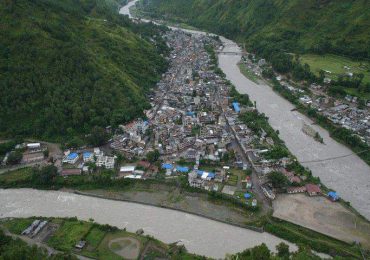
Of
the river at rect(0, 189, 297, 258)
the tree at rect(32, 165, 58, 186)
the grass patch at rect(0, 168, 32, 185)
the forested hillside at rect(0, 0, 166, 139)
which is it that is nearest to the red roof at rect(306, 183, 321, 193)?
the river at rect(0, 189, 297, 258)

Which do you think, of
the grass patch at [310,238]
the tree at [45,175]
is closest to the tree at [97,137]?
the tree at [45,175]

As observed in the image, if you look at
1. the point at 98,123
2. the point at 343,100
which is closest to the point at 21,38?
the point at 98,123

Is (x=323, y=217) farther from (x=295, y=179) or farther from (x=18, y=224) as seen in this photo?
(x=18, y=224)

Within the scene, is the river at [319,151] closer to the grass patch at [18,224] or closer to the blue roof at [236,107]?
the blue roof at [236,107]

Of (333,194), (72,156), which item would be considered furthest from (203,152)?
(72,156)

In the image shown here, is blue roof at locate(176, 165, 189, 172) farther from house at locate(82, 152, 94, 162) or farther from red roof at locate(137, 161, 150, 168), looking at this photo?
house at locate(82, 152, 94, 162)

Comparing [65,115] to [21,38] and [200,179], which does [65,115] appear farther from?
[200,179]
